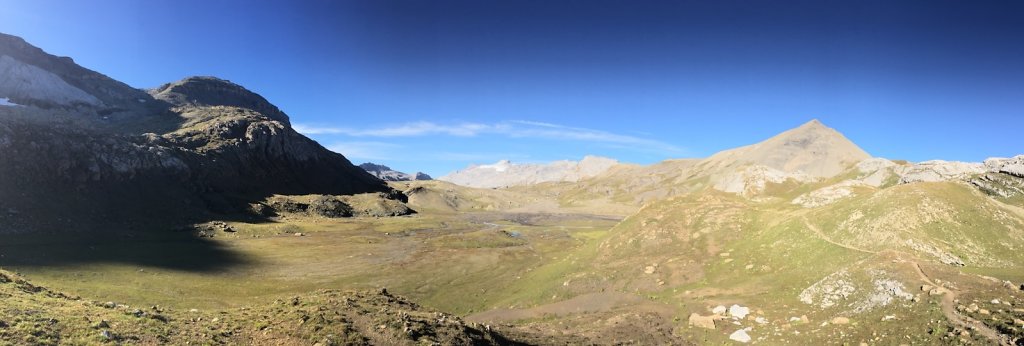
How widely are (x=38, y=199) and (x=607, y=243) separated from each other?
458 feet

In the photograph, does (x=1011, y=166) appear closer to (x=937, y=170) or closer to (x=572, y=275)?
(x=937, y=170)

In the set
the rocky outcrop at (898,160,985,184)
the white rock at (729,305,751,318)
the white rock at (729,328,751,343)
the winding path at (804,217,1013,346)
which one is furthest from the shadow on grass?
the rocky outcrop at (898,160,985,184)

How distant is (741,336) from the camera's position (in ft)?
129

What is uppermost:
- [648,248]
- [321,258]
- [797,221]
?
[797,221]

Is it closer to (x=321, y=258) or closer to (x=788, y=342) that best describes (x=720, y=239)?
(x=788, y=342)

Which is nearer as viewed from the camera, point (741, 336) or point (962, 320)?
point (962, 320)

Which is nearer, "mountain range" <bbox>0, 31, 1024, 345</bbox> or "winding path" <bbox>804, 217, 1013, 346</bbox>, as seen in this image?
"winding path" <bbox>804, 217, 1013, 346</bbox>

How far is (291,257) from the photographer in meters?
104

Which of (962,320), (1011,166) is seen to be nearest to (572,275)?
(962,320)

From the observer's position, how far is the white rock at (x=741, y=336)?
127ft

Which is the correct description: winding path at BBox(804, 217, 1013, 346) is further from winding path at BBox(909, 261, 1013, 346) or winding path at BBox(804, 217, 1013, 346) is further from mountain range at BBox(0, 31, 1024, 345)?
mountain range at BBox(0, 31, 1024, 345)

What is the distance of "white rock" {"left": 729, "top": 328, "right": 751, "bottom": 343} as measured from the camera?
3877cm

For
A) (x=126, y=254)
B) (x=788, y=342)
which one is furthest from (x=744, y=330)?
(x=126, y=254)

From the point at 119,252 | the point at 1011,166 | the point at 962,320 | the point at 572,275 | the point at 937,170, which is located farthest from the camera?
the point at 937,170
